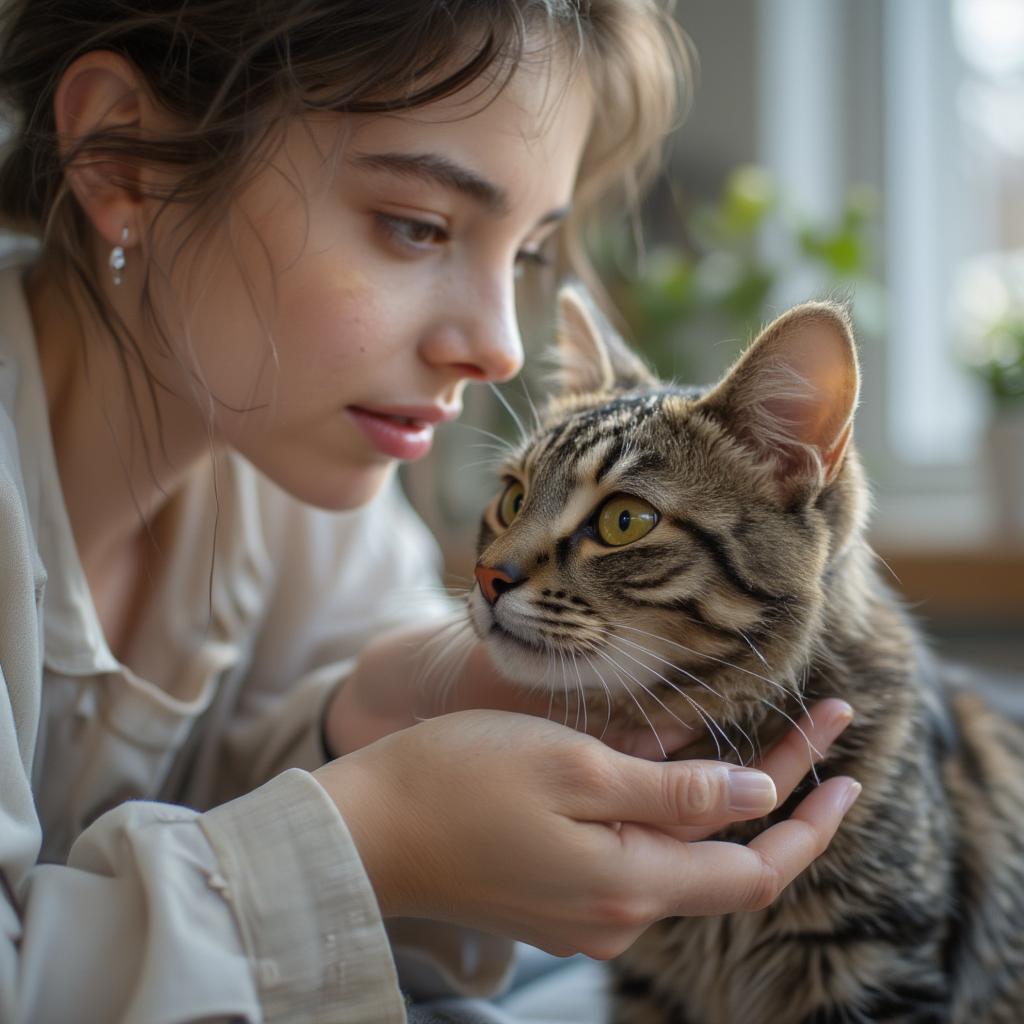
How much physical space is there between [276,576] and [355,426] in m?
0.43

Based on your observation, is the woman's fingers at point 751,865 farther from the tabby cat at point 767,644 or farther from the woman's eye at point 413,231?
the woman's eye at point 413,231

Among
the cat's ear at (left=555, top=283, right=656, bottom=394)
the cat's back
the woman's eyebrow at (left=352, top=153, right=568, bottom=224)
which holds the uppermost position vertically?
the woman's eyebrow at (left=352, top=153, right=568, bottom=224)

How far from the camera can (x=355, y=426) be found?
1.00 m

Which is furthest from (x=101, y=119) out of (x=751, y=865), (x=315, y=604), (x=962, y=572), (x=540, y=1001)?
(x=962, y=572)

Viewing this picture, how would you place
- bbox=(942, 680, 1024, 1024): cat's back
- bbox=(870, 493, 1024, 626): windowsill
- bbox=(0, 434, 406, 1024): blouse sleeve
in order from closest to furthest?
bbox=(0, 434, 406, 1024): blouse sleeve < bbox=(942, 680, 1024, 1024): cat's back < bbox=(870, 493, 1024, 626): windowsill

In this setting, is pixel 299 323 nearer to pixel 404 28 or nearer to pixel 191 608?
pixel 404 28

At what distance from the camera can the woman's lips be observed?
101cm

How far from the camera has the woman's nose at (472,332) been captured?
3.19ft

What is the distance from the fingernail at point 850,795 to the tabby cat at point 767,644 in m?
0.05

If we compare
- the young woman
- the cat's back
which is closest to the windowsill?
the cat's back

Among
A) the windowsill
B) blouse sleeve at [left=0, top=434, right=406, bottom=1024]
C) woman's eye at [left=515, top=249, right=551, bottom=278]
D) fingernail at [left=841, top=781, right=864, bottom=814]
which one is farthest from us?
the windowsill

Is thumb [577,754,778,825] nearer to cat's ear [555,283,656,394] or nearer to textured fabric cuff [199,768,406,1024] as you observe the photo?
textured fabric cuff [199,768,406,1024]

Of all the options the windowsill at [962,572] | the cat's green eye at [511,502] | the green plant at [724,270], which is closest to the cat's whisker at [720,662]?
the cat's green eye at [511,502]

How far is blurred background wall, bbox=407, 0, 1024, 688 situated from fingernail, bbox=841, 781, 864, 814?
129 centimetres
